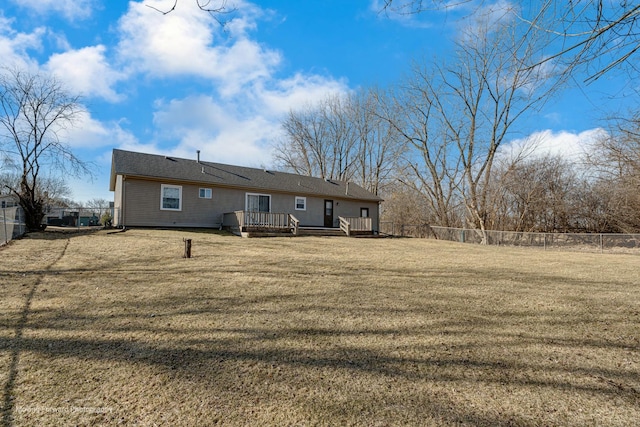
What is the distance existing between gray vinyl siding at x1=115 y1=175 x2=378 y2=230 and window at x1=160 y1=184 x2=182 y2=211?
14 cm

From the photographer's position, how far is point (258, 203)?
17.8m

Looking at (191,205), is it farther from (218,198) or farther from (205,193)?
(218,198)

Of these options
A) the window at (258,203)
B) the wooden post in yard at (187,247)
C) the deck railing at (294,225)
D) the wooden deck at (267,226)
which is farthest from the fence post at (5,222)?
the deck railing at (294,225)

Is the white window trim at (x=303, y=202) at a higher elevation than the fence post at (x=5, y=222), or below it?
higher

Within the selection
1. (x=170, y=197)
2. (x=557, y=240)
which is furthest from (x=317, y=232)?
(x=557, y=240)

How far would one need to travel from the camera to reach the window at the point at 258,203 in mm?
17469

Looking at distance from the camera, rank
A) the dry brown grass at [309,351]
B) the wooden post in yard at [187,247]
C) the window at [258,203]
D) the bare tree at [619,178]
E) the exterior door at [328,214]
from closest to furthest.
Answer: the dry brown grass at [309,351] → the wooden post in yard at [187,247] → the bare tree at [619,178] → the window at [258,203] → the exterior door at [328,214]

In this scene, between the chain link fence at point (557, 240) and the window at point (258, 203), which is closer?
the chain link fence at point (557, 240)

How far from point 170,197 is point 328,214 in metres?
9.32

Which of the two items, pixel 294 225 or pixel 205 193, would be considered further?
pixel 205 193

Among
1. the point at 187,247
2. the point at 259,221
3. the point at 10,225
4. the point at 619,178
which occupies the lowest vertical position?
the point at 187,247

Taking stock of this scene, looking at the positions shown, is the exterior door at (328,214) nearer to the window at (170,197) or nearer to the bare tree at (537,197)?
the window at (170,197)

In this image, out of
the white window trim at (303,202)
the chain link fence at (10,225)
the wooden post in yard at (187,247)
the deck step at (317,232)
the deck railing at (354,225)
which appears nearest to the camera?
the wooden post in yard at (187,247)

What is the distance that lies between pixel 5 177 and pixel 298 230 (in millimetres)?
30019
